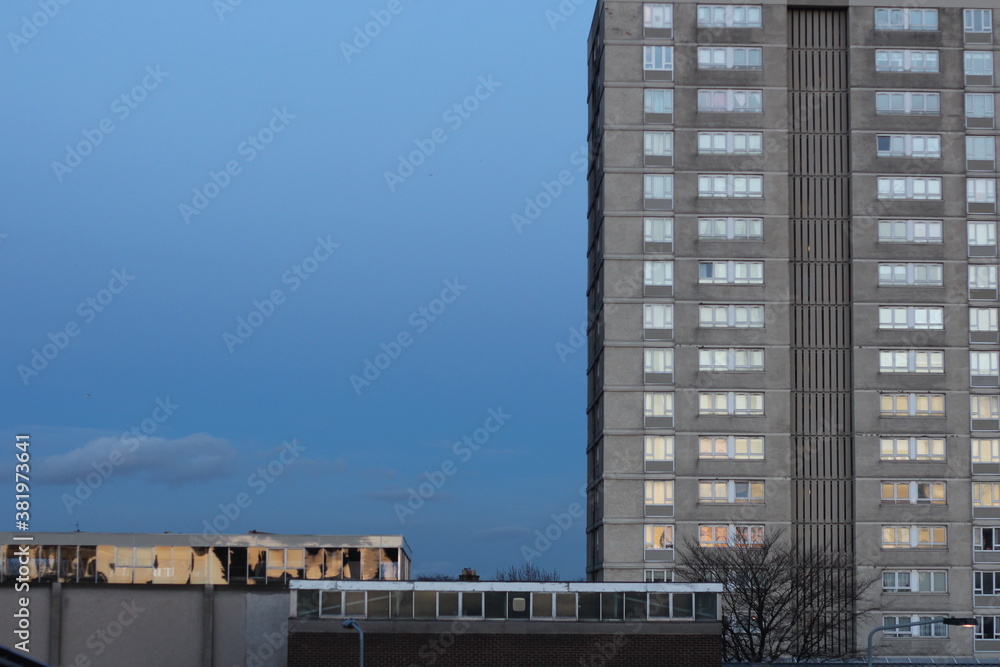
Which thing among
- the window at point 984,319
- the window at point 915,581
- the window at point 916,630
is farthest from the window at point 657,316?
the window at point 916,630

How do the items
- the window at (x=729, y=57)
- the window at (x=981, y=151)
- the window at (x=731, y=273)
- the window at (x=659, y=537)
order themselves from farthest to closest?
the window at (x=729, y=57) < the window at (x=981, y=151) < the window at (x=731, y=273) < the window at (x=659, y=537)

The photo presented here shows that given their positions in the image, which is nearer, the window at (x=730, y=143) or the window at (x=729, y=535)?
the window at (x=729, y=535)

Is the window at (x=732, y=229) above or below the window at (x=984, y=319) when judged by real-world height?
above

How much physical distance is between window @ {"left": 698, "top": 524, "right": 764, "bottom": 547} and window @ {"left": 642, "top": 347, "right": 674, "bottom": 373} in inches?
437

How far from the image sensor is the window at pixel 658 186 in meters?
96.6

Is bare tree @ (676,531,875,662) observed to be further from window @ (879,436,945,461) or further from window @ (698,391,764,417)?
window @ (698,391,764,417)

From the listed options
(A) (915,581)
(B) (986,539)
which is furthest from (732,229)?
(B) (986,539)

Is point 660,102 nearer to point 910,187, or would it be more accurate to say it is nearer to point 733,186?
point 733,186

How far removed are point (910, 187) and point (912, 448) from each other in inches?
715

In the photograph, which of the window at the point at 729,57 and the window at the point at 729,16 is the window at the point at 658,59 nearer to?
the window at the point at 729,57

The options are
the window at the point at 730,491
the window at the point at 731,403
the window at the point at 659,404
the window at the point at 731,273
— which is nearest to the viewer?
the window at the point at 730,491

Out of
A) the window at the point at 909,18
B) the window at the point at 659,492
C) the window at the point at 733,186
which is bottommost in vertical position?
the window at the point at 659,492

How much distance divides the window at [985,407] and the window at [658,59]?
3133 centimetres

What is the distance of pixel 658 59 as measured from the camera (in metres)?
98.1
